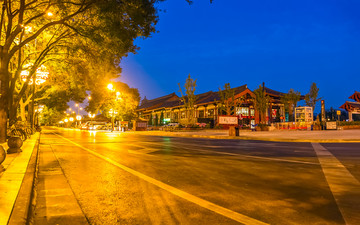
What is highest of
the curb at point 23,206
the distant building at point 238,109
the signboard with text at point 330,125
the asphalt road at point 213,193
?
the distant building at point 238,109

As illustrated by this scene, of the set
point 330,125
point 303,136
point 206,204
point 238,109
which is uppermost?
point 238,109

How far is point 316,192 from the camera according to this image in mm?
5105

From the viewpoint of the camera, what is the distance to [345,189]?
533 centimetres

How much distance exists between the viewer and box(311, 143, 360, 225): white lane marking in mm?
3906

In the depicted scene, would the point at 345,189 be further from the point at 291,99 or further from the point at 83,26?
the point at 291,99

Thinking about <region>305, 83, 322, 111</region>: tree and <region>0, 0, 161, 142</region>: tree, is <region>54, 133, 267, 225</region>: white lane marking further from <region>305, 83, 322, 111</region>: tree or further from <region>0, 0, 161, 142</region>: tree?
<region>305, 83, 322, 111</region>: tree

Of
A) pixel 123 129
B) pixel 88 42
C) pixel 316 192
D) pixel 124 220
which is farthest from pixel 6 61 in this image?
pixel 123 129

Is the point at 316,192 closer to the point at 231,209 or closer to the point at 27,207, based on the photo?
the point at 231,209

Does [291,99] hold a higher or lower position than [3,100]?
higher

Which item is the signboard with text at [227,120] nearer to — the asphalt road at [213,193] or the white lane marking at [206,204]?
the asphalt road at [213,193]

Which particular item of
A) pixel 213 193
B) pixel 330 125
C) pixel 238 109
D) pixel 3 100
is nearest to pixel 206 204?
pixel 213 193

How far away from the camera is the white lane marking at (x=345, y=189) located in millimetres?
3906

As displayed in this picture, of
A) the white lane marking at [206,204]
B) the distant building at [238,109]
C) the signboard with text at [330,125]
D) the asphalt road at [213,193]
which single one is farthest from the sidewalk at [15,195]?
the signboard with text at [330,125]

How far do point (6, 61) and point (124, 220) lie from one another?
13.3 meters
